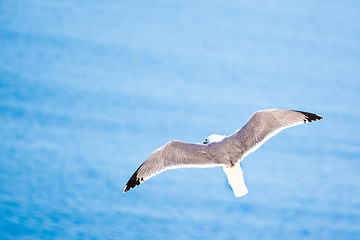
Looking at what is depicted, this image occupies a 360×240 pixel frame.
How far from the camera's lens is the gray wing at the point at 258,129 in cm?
258

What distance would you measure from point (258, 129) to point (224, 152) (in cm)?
23

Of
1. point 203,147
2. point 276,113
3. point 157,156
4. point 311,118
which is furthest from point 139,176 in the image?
point 311,118

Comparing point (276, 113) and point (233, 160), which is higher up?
point (276, 113)

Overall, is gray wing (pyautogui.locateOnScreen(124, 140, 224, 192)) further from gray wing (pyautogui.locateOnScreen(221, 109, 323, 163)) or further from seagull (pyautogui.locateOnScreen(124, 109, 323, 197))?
gray wing (pyautogui.locateOnScreen(221, 109, 323, 163))

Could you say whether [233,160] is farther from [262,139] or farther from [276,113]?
[276,113]

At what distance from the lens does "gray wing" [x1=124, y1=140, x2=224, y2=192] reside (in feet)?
8.44

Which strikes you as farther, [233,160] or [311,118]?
[311,118]

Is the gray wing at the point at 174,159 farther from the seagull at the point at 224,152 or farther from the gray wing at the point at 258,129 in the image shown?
the gray wing at the point at 258,129

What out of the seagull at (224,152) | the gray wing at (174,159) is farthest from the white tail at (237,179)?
A: the gray wing at (174,159)

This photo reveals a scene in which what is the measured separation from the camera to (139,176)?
2.64m

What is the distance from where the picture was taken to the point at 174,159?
261cm

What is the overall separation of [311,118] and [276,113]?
19 cm

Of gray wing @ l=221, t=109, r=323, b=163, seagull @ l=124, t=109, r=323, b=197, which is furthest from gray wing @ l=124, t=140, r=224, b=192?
gray wing @ l=221, t=109, r=323, b=163

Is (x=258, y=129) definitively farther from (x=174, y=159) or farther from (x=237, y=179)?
(x=174, y=159)
